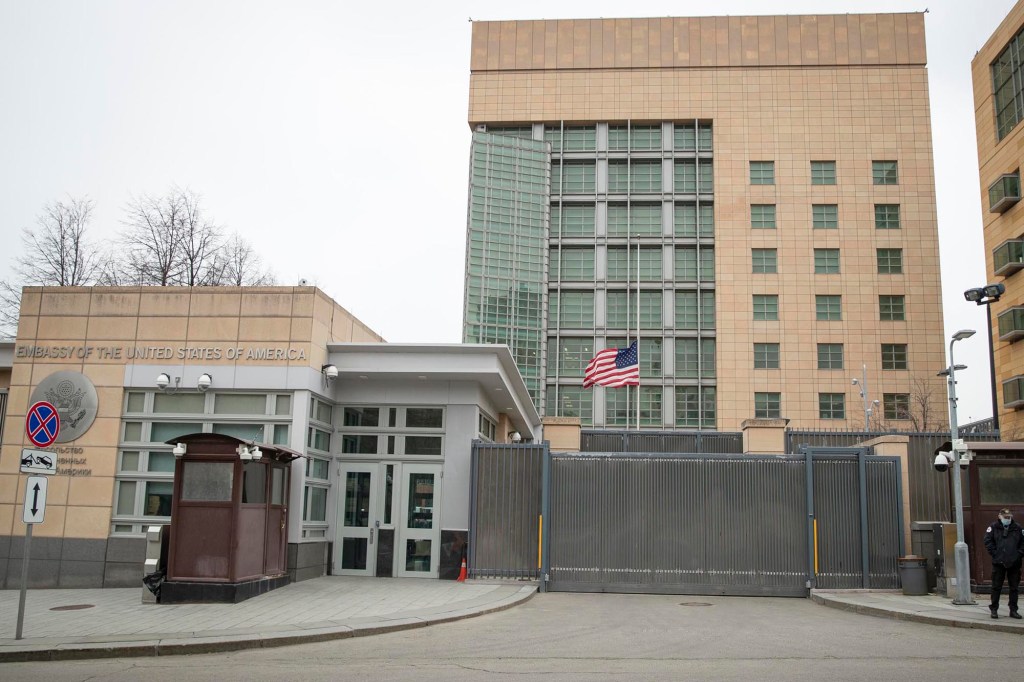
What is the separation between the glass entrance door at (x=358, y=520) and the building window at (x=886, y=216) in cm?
4589

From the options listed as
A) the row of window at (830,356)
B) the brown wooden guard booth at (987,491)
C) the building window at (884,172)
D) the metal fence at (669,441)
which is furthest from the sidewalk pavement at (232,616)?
the building window at (884,172)

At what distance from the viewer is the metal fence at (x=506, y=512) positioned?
19031mm

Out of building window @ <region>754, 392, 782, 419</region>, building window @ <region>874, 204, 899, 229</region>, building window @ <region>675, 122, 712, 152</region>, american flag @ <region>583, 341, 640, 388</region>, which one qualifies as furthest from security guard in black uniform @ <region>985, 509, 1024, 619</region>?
building window @ <region>675, 122, 712, 152</region>

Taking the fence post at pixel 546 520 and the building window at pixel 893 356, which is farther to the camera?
the building window at pixel 893 356

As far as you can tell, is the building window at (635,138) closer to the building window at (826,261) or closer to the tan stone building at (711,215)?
the tan stone building at (711,215)

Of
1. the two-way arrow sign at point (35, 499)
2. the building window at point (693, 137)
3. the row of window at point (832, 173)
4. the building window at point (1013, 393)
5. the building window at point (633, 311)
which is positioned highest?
the building window at point (693, 137)

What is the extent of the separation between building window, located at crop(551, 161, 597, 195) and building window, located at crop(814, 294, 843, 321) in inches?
639

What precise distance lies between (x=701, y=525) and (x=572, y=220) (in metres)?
42.9

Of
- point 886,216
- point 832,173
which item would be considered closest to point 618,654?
point 832,173

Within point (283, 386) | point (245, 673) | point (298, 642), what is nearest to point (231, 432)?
point (283, 386)

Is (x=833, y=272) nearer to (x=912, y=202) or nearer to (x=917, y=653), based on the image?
(x=912, y=202)

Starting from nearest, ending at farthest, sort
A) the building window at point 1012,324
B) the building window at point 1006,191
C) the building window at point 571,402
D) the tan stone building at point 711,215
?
1. the building window at point 1012,324
2. the building window at point 1006,191
3. the tan stone building at point 711,215
4. the building window at point 571,402

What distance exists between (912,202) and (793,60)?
12.0 metres

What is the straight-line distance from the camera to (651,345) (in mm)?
57812
